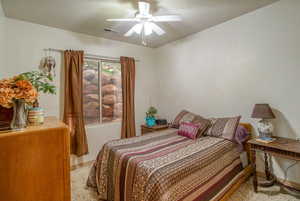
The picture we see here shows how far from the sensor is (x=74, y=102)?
2867 mm

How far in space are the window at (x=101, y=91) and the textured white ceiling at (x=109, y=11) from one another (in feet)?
2.60

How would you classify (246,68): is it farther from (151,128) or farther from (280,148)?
(151,128)

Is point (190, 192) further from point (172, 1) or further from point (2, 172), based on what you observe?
point (172, 1)

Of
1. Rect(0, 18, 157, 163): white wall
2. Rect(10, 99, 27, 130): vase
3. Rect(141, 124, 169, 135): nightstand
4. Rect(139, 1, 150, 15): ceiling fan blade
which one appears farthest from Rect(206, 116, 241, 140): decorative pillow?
Rect(10, 99, 27, 130): vase

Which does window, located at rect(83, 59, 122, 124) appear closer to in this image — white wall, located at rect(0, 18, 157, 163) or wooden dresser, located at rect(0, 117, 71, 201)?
white wall, located at rect(0, 18, 157, 163)

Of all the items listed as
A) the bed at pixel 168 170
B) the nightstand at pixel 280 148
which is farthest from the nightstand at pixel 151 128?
the nightstand at pixel 280 148

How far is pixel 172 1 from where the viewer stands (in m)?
2.09

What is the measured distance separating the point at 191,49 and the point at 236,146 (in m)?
2.14

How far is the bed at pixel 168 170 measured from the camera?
1428 millimetres

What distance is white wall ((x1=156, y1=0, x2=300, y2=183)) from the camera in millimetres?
2127

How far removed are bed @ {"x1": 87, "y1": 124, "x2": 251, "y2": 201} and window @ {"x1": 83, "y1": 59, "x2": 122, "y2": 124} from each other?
1384 millimetres

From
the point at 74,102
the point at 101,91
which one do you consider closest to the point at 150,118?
the point at 101,91

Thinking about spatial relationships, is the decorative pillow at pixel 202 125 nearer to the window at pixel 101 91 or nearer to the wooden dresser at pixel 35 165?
the window at pixel 101 91

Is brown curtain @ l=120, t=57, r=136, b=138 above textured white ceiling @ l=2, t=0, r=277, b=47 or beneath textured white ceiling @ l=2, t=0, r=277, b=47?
beneath
